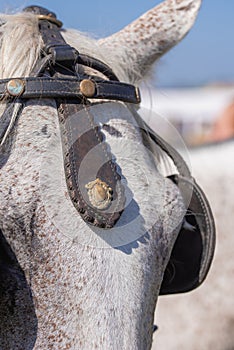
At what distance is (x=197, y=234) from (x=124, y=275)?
594 mm

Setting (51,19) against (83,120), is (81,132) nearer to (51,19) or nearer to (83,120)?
(83,120)

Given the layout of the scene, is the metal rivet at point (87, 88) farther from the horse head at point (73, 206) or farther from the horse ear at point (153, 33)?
the horse ear at point (153, 33)

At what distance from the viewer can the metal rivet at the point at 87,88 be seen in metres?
1.48

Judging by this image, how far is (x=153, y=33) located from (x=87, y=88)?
587mm

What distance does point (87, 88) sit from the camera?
1.49m

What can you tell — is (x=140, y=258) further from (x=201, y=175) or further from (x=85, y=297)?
(x=201, y=175)

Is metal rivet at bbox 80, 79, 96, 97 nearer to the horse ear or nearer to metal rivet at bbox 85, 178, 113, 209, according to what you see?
metal rivet at bbox 85, 178, 113, 209

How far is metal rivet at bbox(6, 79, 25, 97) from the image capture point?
1.43 m

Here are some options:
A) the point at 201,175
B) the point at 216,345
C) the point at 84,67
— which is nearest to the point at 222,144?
the point at 201,175

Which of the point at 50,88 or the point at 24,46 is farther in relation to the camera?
the point at 24,46

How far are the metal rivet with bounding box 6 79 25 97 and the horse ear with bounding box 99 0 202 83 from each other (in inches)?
22.4

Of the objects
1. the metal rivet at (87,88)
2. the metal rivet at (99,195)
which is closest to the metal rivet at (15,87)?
the metal rivet at (87,88)

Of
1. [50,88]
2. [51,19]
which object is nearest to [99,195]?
[50,88]

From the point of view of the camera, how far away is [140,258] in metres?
1.36
